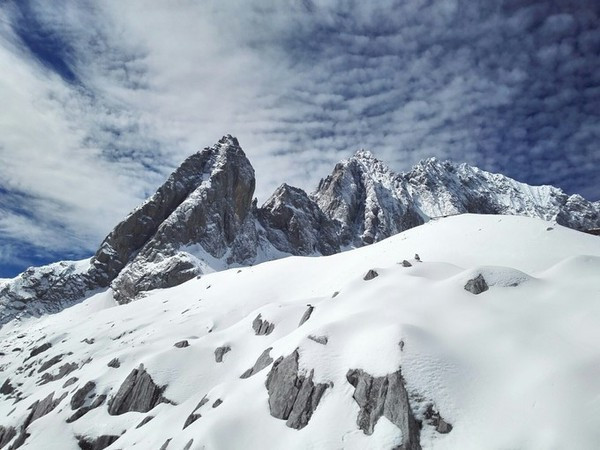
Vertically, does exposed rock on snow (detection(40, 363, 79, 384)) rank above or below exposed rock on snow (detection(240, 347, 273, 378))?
below

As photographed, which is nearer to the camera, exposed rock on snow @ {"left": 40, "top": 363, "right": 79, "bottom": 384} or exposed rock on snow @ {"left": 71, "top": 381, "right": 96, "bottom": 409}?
exposed rock on snow @ {"left": 71, "top": 381, "right": 96, "bottom": 409}

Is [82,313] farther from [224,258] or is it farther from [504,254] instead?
[504,254]

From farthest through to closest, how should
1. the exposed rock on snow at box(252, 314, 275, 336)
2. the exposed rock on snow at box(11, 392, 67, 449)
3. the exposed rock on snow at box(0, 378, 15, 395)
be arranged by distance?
the exposed rock on snow at box(0, 378, 15, 395), the exposed rock on snow at box(11, 392, 67, 449), the exposed rock on snow at box(252, 314, 275, 336)

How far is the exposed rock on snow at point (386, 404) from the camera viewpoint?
1460 centimetres

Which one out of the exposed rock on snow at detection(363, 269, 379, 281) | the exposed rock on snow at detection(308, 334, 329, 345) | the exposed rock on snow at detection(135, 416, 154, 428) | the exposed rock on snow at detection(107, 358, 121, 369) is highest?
the exposed rock on snow at detection(363, 269, 379, 281)

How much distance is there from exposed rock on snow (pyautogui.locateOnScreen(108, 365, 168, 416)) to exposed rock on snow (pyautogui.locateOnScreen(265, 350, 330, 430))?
1136 cm

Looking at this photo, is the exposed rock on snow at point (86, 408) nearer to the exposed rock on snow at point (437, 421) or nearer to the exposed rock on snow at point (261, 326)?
the exposed rock on snow at point (261, 326)

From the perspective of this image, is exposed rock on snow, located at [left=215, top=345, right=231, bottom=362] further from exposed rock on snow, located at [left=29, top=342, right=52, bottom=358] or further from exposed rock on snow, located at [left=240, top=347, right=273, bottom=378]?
exposed rock on snow, located at [left=29, top=342, right=52, bottom=358]

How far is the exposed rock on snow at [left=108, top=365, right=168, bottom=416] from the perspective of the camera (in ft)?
89.3

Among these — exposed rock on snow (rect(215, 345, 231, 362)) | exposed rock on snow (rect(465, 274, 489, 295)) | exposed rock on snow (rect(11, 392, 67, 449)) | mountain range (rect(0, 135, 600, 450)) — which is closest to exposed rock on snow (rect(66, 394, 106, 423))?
mountain range (rect(0, 135, 600, 450))

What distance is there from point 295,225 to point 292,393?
524 feet

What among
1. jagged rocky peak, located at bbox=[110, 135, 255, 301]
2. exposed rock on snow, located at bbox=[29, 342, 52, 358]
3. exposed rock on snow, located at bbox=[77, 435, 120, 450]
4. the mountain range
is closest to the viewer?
the mountain range

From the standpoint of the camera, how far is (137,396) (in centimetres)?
2795

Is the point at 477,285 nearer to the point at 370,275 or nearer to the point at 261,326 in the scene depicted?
the point at 370,275
